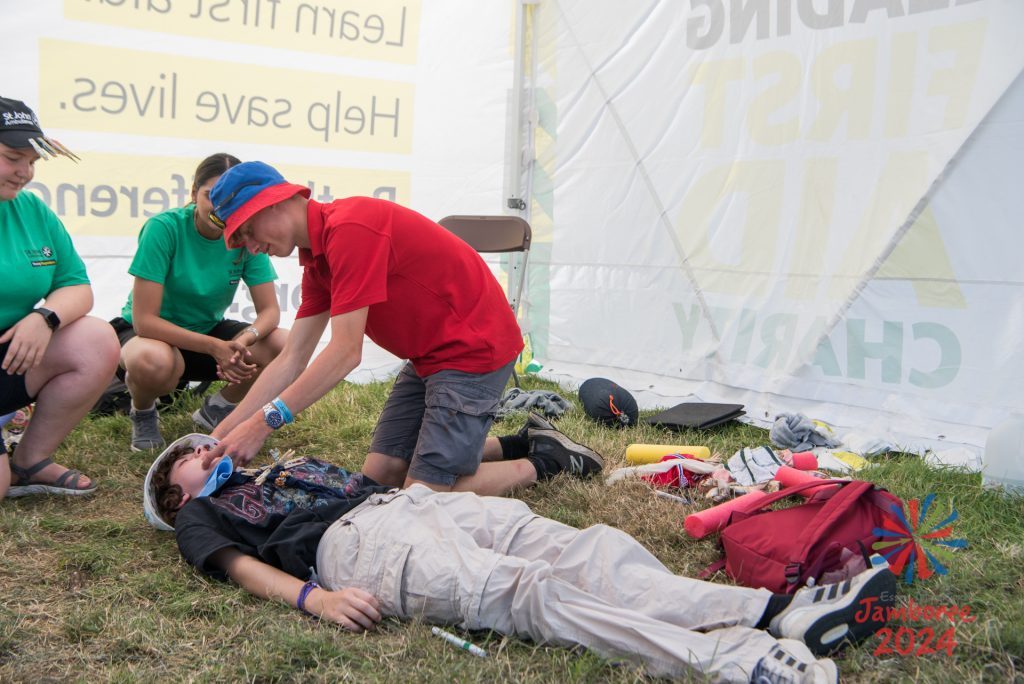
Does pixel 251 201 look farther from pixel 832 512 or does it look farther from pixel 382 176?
pixel 382 176

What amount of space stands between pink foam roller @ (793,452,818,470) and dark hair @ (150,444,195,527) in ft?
7.35

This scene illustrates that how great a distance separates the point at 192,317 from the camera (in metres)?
3.70

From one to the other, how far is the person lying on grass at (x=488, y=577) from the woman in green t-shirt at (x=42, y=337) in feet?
2.45

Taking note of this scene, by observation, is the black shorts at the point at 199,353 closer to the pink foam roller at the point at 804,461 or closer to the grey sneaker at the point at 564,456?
the grey sneaker at the point at 564,456

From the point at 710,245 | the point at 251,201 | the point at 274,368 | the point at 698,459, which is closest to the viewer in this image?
the point at 251,201

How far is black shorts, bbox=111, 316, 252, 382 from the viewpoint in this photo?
3691 millimetres

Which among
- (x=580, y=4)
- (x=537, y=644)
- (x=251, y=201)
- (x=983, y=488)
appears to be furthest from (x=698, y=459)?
(x=580, y=4)

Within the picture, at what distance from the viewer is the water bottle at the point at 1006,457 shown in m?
2.93

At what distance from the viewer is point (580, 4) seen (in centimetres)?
529

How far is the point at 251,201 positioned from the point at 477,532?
3.67 ft

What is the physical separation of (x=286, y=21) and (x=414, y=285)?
9.91 ft

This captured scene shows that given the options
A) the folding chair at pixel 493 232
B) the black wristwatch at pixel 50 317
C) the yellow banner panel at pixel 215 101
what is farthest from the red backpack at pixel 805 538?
the yellow banner panel at pixel 215 101

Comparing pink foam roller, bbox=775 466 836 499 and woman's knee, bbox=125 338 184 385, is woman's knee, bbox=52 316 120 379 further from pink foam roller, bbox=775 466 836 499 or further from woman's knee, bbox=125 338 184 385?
pink foam roller, bbox=775 466 836 499

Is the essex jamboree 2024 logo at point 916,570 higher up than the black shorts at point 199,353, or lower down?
lower down
